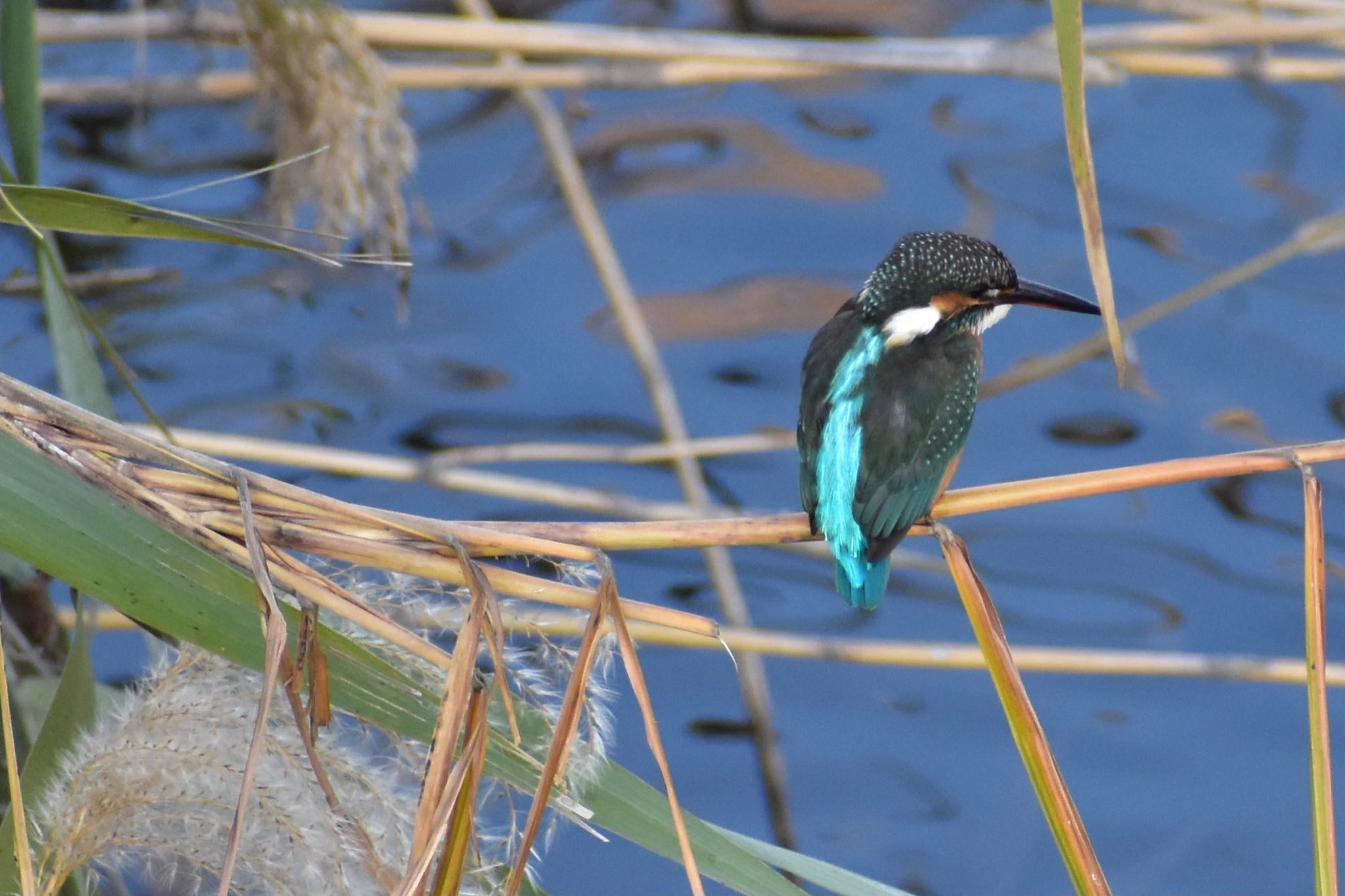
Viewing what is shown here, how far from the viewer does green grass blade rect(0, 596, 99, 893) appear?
3.51 feet

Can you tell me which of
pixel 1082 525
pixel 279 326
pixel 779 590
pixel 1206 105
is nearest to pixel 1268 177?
pixel 1206 105

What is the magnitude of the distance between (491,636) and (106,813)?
35 cm

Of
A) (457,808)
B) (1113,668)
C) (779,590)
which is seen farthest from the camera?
(779,590)

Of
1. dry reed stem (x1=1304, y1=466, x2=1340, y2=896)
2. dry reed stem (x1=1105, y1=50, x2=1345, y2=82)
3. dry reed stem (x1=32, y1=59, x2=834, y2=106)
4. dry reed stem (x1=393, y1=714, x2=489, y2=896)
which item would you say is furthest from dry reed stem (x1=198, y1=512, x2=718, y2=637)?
dry reed stem (x1=1105, y1=50, x2=1345, y2=82)

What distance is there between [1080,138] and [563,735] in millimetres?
533

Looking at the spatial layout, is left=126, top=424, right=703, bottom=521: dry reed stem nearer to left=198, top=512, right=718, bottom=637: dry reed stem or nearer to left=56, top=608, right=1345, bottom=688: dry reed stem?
left=56, top=608, right=1345, bottom=688: dry reed stem

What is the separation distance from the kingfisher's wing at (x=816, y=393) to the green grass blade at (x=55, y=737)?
76 centimetres

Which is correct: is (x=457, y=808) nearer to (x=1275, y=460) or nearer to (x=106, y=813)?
(x=106, y=813)

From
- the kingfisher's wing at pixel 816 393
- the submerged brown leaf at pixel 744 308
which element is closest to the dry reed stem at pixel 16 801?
the kingfisher's wing at pixel 816 393

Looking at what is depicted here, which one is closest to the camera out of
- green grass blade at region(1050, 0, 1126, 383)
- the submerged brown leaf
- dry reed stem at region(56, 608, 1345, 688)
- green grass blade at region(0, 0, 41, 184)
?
green grass blade at region(1050, 0, 1126, 383)

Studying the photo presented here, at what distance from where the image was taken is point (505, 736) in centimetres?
100

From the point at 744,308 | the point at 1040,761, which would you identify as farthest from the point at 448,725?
the point at 744,308

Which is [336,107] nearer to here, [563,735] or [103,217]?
[103,217]

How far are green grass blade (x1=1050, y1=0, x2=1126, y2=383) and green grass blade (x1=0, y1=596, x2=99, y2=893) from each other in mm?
861
